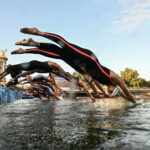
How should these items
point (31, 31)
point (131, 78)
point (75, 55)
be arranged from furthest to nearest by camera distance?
point (131, 78)
point (75, 55)
point (31, 31)

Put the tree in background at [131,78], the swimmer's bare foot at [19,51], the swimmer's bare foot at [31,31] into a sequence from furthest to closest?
the tree in background at [131,78]
the swimmer's bare foot at [19,51]
the swimmer's bare foot at [31,31]

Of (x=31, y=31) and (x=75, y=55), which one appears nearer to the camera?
(x=31, y=31)

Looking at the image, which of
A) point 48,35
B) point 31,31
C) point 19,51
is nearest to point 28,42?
point 31,31

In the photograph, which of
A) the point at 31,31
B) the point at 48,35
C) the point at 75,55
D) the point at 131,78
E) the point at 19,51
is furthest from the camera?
the point at 131,78

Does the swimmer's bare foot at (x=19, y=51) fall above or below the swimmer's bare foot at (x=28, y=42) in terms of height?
below

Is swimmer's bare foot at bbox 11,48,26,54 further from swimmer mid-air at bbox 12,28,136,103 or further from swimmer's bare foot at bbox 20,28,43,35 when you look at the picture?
swimmer's bare foot at bbox 20,28,43,35

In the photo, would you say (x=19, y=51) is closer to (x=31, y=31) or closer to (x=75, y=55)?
(x=31, y=31)

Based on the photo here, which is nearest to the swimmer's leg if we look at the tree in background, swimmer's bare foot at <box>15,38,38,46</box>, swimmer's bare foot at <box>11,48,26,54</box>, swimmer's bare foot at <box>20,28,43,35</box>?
swimmer's bare foot at <box>20,28,43,35</box>

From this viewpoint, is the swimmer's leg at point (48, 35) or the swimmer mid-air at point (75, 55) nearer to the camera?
the swimmer's leg at point (48, 35)

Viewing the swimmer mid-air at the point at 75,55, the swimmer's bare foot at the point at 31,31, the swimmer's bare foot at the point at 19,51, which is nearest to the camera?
the swimmer's bare foot at the point at 31,31

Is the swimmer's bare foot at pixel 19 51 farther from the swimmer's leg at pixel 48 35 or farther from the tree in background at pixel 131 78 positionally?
the tree in background at pixel 131 78

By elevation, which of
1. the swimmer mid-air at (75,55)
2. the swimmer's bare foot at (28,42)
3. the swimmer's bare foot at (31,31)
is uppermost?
the swimmer's bare foot at (31,31)

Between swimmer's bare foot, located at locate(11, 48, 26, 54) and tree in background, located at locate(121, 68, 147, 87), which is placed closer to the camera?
swimmer's bare foot, located at locate(11, 48, 26, 54)

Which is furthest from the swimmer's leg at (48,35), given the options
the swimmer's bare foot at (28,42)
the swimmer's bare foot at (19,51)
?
the swimmer's bare foot at (19,51)
